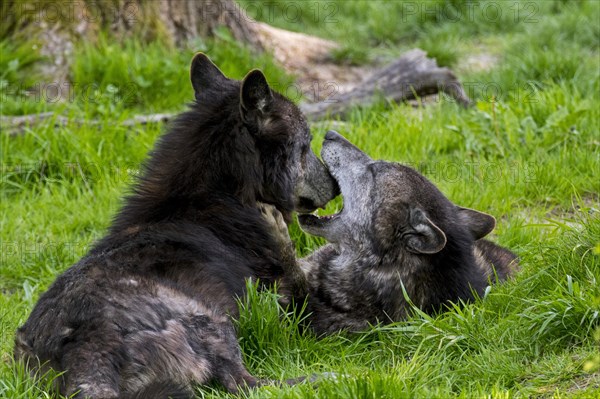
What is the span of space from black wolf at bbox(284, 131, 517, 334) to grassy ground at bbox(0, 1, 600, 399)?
Result: 29 cm

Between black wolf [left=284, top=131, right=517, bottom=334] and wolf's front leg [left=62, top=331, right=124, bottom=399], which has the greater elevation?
wolf's front leg [left=62, top=331, right=124, bottom=399]

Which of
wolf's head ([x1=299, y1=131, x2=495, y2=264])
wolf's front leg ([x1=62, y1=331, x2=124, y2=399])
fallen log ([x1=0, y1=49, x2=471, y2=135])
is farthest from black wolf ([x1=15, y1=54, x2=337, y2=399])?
fallen log ([x1=0, y1=49, x2=471, y2=135])

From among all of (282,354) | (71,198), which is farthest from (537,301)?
(71,198)

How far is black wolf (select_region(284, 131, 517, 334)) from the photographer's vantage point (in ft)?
19.2

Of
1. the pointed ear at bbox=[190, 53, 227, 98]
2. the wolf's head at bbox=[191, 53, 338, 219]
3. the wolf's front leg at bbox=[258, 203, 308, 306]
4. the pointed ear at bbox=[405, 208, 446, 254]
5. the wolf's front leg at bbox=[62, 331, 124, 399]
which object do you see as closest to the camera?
the wolf's front leg at bbox=[62, 331, 124, 399]

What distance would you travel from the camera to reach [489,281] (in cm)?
569

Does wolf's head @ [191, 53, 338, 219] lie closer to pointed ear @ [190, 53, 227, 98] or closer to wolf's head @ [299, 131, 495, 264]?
pointed ear @ [190, 53, 227, 98]

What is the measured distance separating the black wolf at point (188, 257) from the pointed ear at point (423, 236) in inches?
29.7

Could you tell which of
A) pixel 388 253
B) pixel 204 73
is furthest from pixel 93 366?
pixel 204 73

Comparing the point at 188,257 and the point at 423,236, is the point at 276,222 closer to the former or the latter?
the point at 188,257

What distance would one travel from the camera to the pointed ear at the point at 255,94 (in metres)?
5.70

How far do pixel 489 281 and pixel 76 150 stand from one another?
168 inches

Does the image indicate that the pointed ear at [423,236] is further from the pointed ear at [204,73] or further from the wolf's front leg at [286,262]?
the pointed ear at [204,73]

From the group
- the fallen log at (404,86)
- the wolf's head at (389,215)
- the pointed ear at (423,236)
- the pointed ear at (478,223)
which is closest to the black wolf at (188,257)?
the wolf's head at (389,215)
